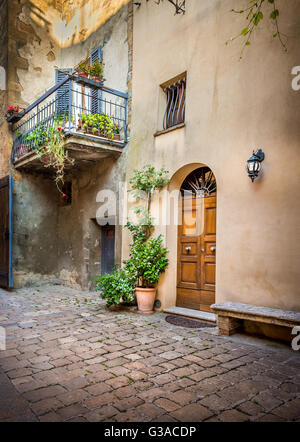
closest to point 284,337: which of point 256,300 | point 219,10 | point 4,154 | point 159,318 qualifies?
point 256,300

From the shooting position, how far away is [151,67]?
6598mm

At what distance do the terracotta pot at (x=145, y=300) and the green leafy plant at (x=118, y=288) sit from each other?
0.15 meters

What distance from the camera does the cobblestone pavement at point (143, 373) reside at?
7.90 ft

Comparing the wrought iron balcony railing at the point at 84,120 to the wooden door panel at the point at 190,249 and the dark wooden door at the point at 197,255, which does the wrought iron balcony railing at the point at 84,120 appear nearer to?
the dark wooden door at the point at 197,255

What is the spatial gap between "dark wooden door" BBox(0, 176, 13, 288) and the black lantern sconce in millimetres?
6408

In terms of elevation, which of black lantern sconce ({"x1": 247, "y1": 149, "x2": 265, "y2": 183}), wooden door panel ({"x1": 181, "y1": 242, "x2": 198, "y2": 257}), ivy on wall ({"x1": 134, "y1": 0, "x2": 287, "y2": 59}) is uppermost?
ivy on wall ({"x1": 134, "y1": 0, "x2": 287, "y2": 59})

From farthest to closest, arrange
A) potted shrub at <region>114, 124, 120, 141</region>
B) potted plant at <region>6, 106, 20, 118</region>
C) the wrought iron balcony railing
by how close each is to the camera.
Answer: potted plant at <region>6, 106, 20, 118</region>
potted shrub at <region>114, 124, 120, 141</region>
the wrought iron balcony railing

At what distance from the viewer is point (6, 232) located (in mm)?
8359

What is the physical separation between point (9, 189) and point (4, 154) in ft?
5.36

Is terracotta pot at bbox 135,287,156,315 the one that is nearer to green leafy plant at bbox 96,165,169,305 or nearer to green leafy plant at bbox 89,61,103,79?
green leafy plant at bbox 96,165,169,305

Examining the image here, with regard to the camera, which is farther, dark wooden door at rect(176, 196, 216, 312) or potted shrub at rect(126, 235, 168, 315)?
potted shrub at rect(126, 235, 168, 315)

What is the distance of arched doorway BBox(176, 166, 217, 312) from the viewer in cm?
548

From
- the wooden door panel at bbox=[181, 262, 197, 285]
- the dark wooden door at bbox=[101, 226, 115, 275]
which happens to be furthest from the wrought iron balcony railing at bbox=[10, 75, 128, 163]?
the wooden door panel at bbox=[181, 262, 197, 285]
